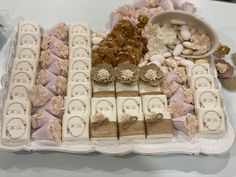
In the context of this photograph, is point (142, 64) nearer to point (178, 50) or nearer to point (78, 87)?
point (178, 50)

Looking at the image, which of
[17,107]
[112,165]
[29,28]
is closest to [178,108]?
[112,165]

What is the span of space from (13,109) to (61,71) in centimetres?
24

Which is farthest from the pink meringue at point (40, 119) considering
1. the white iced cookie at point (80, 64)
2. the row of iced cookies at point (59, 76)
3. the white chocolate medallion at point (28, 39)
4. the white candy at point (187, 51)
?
the white candy at point (187, 51)

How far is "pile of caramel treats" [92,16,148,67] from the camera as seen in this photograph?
1539mm

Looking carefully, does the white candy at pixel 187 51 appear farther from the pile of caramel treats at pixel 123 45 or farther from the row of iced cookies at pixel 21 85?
the row of iced cookies at pixel 21 85

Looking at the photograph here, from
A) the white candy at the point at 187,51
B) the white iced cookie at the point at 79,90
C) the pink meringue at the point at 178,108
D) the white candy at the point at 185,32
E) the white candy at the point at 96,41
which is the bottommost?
the pink meringue at the point at 178,108

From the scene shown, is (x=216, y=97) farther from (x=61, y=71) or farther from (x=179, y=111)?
(x=61, y=71)

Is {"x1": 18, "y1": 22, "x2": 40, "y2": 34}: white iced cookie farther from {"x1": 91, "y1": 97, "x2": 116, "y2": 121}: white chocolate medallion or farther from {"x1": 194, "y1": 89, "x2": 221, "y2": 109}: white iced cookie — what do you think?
{"x1": 194, "y1": 89, "x2": 221, "y2": 109}: white iced cookie

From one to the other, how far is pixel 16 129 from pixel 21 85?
179mm

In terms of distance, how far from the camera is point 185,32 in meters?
1.66

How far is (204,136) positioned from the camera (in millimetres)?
1389

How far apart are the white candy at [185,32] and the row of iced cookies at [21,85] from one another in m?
0.55

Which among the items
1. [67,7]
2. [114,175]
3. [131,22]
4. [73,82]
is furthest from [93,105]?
[67,7]

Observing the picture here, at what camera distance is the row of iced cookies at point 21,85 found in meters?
1.34
